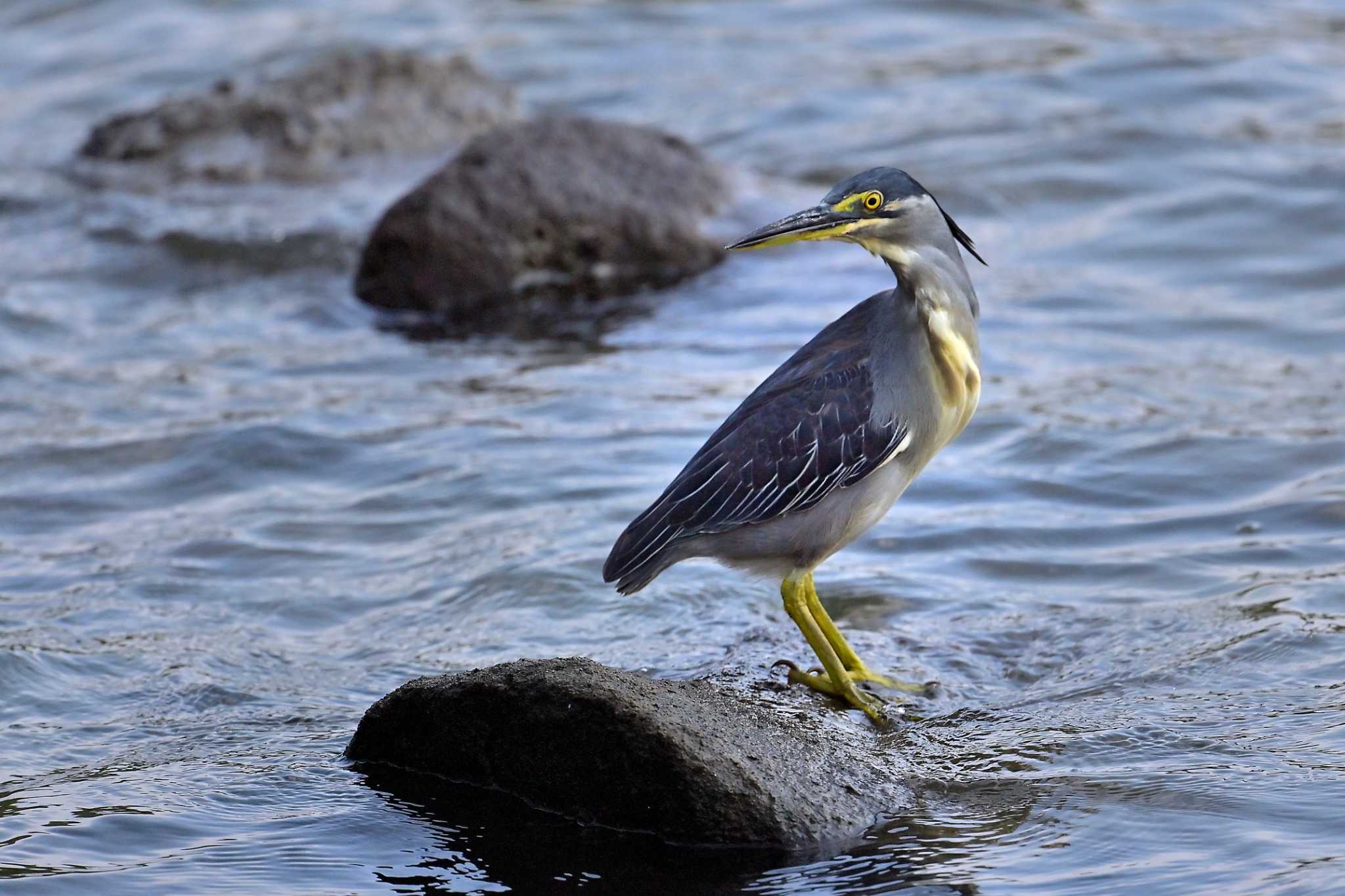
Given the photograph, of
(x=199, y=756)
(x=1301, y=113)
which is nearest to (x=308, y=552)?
(x=199, y=756)

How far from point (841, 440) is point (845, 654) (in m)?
0.71

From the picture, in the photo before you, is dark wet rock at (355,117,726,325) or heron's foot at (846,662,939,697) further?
dark wet rock at (355,117,726,325)

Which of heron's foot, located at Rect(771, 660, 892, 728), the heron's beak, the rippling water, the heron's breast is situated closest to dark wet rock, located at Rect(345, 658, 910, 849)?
the rippling water

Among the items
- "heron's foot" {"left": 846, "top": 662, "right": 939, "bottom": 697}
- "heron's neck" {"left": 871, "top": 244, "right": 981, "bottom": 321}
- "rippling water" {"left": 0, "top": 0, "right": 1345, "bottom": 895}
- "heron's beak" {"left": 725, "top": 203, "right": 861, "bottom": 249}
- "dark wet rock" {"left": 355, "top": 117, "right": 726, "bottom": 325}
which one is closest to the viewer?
"rippling water" {"left": 0, "top": 0, "right": 1345, "bottom": 895}

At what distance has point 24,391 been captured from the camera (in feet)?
28.6

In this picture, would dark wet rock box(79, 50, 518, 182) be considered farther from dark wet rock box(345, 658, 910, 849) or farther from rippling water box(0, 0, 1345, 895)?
dark wet rock box(345, 658, 910, 849)

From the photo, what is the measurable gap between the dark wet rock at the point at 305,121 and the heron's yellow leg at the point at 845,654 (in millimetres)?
7346

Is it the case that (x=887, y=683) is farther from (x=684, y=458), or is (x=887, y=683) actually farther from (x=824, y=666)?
(x=684, y=458)

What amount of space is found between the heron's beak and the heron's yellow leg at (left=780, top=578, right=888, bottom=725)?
105 cm

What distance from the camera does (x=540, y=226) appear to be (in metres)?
9.62

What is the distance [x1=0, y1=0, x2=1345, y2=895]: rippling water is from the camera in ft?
14.5

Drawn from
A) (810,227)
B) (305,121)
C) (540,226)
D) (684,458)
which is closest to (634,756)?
(810,227)

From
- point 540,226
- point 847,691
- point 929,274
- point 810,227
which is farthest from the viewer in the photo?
point 540,226

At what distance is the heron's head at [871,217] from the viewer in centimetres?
482
